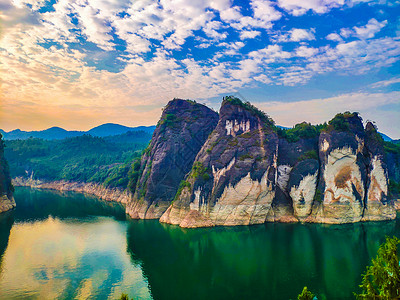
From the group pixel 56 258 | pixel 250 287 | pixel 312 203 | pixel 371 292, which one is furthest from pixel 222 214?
pixel 371 292

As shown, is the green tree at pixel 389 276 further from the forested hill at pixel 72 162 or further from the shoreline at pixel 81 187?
the forested hill at pixel 72 162

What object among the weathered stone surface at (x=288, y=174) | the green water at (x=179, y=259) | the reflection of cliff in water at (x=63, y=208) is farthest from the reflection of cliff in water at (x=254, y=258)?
the reflection of cliff in water at (x=63, y=208)

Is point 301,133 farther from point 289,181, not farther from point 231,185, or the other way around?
point 231,185

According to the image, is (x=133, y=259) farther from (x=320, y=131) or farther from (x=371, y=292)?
(x=320, y=131)

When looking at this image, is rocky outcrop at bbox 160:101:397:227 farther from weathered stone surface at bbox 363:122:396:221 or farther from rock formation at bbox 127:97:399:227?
rock formation at bbox 127:97:399:227

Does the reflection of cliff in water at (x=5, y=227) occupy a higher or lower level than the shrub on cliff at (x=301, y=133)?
lower
